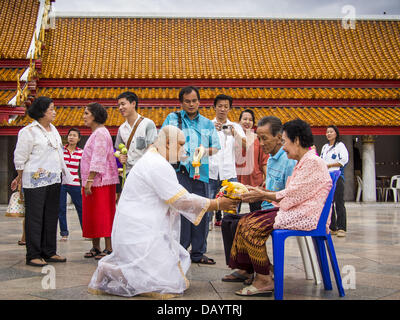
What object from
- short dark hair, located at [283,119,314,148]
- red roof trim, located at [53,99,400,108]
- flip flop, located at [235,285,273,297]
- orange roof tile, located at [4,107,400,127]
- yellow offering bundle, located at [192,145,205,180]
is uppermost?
red roof trim, located at [53,99,400,108]

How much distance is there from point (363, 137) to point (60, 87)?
10017mm

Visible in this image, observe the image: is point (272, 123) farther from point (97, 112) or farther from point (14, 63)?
point (14, 63)

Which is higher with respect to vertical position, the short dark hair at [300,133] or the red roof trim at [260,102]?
the red roof trim at [260,102]

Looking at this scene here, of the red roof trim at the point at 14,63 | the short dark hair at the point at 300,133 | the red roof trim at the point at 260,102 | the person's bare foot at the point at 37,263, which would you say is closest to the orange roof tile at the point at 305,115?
the red roof trim at the point at 260,102

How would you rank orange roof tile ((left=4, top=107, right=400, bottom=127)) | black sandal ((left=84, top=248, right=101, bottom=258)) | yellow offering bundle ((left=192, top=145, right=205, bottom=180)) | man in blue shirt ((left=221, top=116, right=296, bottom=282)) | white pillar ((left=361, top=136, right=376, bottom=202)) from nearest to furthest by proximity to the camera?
man in blue shirt ((left=221, top=116, right=296, bottom=282)) < yellow offering bundle ((left=192, top=145, right=205, bottom=180)) < black sandal ((left=84, top=248, right=101, bottom=258)) < orange roof tile ((left=4, top=107, right=400, bottom=127)) < white pillar ((left=361, top=136, right=376, bottom=202))

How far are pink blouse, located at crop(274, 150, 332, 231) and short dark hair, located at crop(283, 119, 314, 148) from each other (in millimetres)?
172

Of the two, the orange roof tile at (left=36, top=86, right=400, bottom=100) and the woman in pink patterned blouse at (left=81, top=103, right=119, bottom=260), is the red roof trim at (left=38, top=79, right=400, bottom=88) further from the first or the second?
the woman in pink patterned blouse at (left=81, top=103, right=119, bottom=260)

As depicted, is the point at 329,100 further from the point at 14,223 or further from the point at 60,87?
the point at 14,223

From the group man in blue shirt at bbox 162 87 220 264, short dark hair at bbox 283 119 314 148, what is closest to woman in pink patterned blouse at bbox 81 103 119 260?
man in blue shirt at bbox 162 87 220 264

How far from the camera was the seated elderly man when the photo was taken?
11.6ft

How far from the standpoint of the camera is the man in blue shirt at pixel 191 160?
4.98 m

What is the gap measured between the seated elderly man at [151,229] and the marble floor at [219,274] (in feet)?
0.43

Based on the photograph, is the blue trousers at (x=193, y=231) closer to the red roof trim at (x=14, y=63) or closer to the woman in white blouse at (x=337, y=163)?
the woman in white blouse at (x=337, y=163)

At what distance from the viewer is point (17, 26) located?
1602 centimetres
